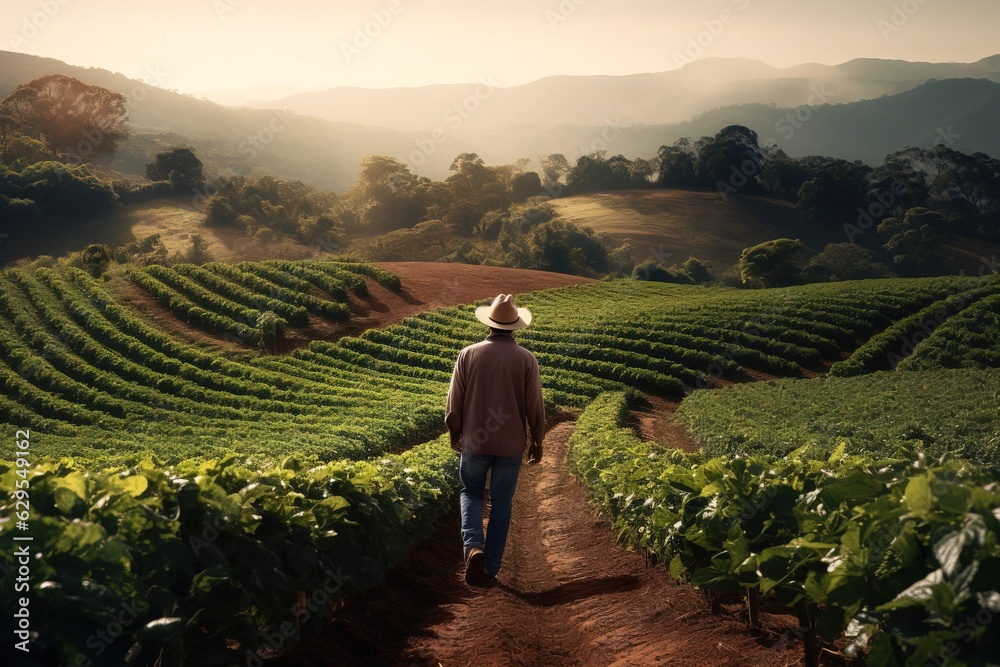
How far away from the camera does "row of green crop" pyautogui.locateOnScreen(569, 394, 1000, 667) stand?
2.64m

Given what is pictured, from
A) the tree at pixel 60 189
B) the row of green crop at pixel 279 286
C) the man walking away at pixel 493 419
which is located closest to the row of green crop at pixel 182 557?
the man walking away at pixel 493 419

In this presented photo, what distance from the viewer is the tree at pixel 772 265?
67.2 metres

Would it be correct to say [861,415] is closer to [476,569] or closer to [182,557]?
[476,569]

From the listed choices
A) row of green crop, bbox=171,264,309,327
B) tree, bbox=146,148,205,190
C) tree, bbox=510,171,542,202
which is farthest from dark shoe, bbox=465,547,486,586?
tree, bbox=146,148,205,190

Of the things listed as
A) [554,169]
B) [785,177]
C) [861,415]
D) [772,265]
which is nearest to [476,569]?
[861,415]

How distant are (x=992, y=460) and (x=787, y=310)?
94.4 feet

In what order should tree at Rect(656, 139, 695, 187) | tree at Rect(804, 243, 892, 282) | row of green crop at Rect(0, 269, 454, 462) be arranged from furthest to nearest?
Result: tree at Rect(656, 139, 695, 187), tree at Rect(804, 243, 892, 282), row of green crop at Rect(0, 269, 454, 462)

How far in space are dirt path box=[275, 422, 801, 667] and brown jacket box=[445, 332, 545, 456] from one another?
4.72 ft

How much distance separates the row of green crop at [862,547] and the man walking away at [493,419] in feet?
4.91

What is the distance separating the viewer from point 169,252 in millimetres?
76688

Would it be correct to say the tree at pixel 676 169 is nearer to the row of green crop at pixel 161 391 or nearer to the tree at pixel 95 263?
the tree at pixel 95 263

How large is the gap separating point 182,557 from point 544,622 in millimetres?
4121

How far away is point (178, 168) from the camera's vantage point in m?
97.2

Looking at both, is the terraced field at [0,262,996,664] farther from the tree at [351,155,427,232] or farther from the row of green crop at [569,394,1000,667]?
the tree at [351,155,427,232]
